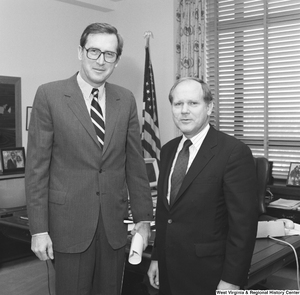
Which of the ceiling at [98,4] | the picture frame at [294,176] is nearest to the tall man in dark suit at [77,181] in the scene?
the picture frame at [294,176]

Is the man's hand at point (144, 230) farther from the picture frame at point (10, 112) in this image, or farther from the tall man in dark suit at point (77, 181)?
the picture frame at point (10, 112)

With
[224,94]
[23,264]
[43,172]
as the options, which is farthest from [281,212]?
[43,172]

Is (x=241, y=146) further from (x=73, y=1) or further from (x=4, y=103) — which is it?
(x=73, y=1)

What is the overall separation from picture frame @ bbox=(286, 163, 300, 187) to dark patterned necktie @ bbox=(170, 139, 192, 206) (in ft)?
9.76

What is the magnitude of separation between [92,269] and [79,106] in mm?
692

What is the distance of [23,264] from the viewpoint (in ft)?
14.6

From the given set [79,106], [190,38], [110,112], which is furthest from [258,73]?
[79,106]

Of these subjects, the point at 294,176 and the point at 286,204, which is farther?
the point at 294,176

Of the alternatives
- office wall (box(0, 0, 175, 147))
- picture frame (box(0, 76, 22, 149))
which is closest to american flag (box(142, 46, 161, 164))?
office wall (box(0, 0, 175, 147))

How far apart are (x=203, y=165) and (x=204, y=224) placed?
0.23 meters

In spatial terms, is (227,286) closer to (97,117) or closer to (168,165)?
(168,165)

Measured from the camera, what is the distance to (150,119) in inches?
210

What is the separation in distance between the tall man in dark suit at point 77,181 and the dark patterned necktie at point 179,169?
269 mm

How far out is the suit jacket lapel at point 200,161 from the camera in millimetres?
1726
